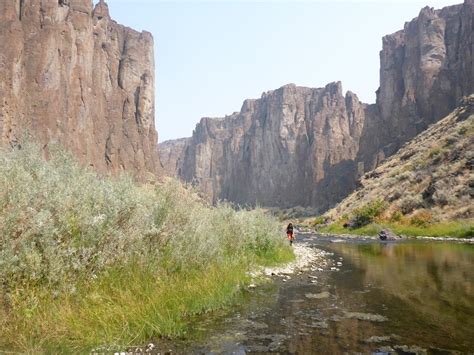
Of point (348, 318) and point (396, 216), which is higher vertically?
point (396, 216)

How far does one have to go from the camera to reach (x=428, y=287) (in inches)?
609

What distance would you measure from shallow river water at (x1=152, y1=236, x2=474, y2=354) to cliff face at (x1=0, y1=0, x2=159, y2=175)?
66333 millimetres

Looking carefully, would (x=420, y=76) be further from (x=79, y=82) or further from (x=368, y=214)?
(x=79, y=82)

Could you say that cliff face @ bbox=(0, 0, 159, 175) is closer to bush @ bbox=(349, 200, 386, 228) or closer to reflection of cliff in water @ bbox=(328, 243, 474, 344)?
bush @ bbox=(349, 200, 386, 228)

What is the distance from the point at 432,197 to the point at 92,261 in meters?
51.2

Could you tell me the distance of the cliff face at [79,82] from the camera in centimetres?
8781

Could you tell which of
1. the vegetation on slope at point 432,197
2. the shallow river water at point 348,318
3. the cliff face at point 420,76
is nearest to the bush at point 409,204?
the vegetation on slope at point 432,197

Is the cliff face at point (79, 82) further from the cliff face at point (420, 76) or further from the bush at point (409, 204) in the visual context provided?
the cliff face at point (420, 76)

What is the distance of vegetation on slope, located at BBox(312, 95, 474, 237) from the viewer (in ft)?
155

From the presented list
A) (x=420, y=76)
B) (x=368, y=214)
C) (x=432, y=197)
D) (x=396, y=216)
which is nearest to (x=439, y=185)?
(x=432, y=197)

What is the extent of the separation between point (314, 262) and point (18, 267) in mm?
20125

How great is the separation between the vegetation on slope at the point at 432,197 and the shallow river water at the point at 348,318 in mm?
29267

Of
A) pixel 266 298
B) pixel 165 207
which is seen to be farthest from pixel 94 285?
pixel 266 298

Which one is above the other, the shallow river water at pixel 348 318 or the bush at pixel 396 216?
the bush at pixel 396 216
